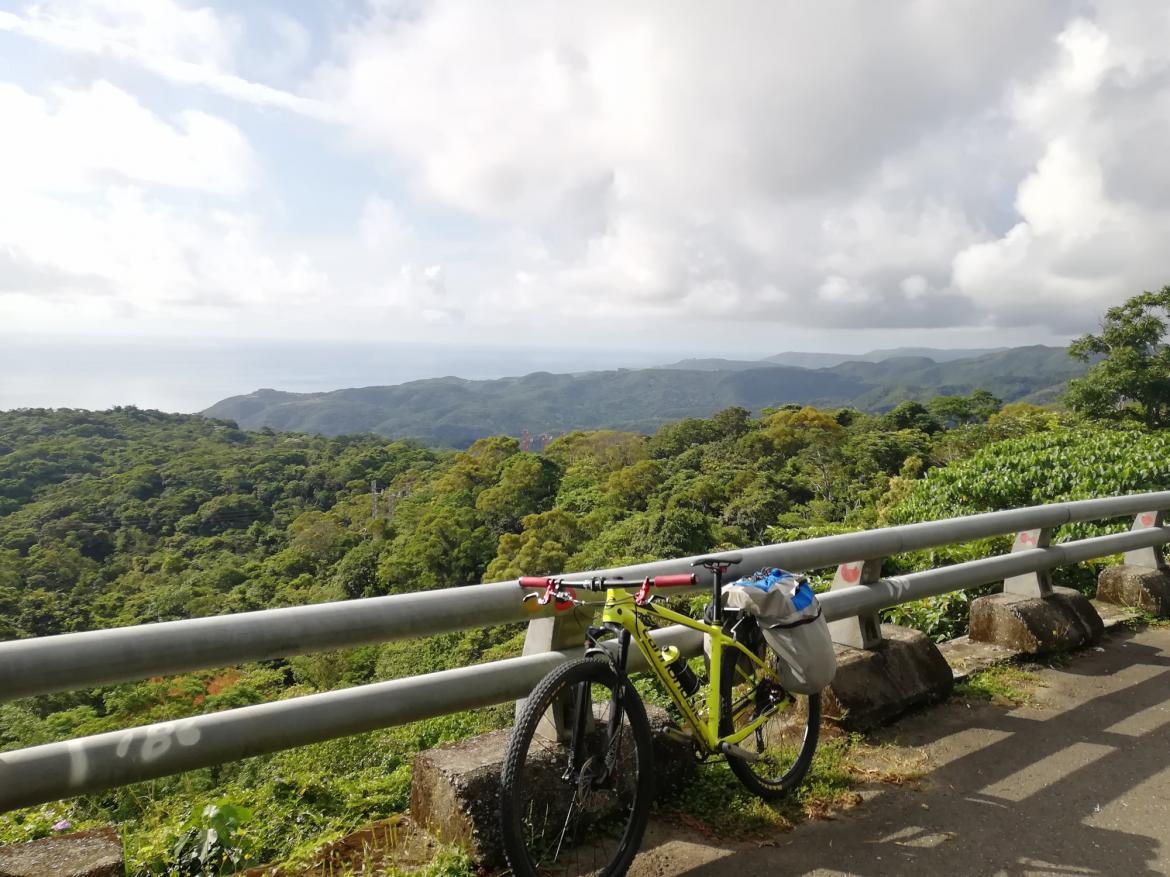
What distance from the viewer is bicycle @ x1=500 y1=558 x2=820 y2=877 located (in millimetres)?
2398

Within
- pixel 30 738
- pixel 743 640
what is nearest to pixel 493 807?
pixel 743 640

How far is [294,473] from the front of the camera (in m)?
87.4

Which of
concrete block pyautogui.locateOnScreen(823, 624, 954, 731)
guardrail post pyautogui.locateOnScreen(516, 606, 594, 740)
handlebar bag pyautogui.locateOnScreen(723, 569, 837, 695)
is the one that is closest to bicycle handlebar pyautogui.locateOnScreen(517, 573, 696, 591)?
guardrail post pyautogui.locateOnScreen(516, 606, 594, 740)

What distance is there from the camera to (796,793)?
3225 millimetres

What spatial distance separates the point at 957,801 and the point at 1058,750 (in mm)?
873

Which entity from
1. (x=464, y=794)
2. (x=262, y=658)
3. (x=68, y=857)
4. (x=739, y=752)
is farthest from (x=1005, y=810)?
(x=68, y=857)

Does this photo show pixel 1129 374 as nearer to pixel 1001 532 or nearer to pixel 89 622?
pixel 1001 532

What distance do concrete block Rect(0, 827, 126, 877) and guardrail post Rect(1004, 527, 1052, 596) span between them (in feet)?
16.9

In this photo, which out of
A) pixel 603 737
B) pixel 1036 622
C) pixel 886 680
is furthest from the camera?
pixel 1036 622

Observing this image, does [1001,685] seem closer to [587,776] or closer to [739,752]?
[739,752]

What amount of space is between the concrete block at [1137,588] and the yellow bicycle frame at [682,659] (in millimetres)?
4497

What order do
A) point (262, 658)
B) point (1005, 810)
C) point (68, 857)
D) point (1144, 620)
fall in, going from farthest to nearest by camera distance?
point (1144, 620) < point (1005, 810) < point (262, 658) < point (68, 857)

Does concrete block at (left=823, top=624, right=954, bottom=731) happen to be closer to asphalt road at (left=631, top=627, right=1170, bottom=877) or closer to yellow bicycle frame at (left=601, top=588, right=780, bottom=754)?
asphalt road at (left=631, top=627, right=1170, bottom=877)

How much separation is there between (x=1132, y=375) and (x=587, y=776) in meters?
39.1
